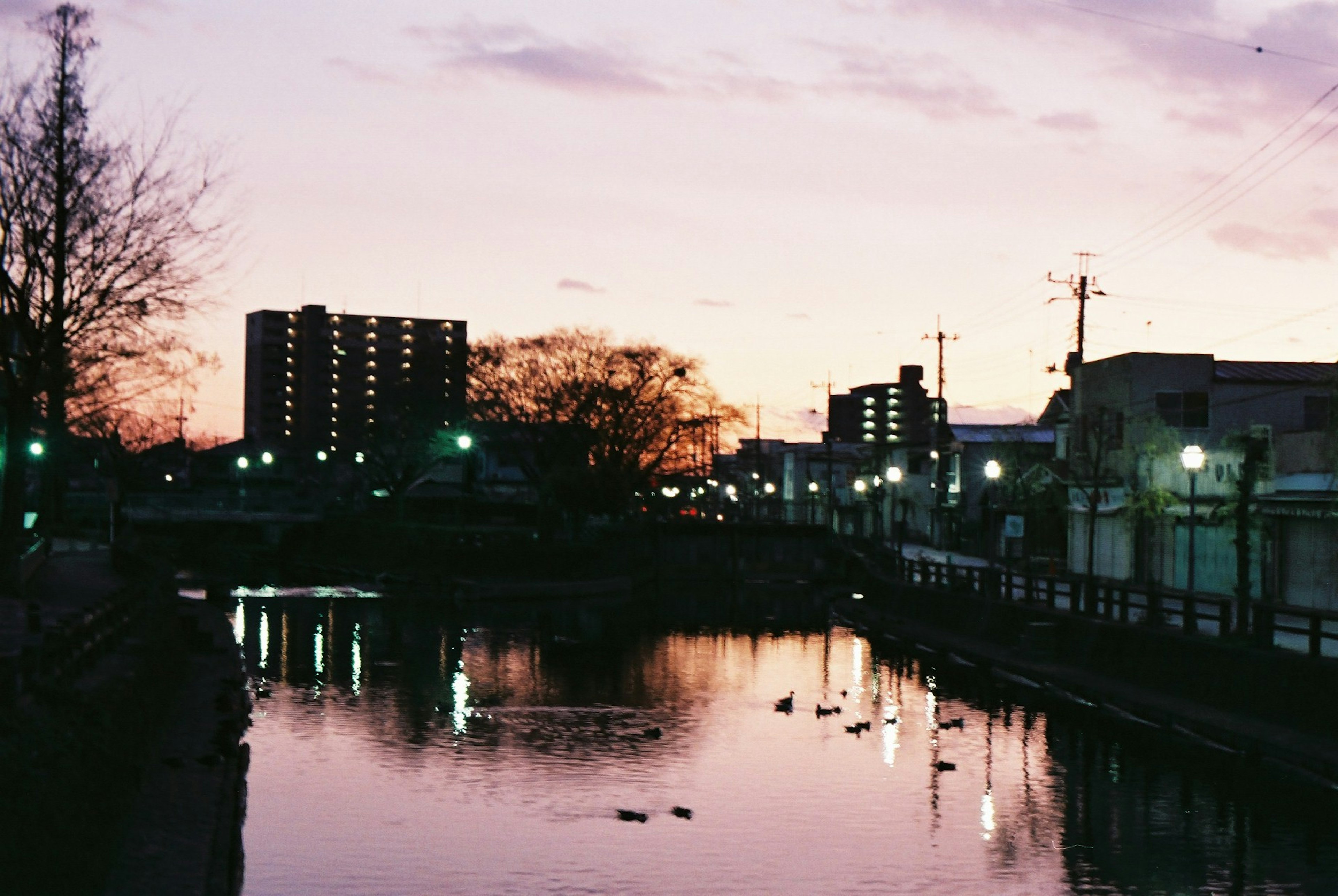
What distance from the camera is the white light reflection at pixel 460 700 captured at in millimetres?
32969

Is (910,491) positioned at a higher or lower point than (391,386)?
lower

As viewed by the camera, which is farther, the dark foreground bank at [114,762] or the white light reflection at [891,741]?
the white light reflection at [891,741]

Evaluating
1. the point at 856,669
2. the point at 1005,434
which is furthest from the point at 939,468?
the point at 856,669

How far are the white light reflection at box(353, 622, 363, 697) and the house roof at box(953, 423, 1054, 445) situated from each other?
1945 inches

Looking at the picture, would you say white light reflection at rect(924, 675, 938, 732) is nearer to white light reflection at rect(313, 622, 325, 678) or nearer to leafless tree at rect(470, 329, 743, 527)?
white light reflection at rect(313, 622, 325, 678)

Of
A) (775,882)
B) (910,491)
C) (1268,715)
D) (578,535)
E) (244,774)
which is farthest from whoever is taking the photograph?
(910,491)

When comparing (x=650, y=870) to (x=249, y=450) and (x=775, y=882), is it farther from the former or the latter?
(x=249, y=450)

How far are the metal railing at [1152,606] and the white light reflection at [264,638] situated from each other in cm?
2199

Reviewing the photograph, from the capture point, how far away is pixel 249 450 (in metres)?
159

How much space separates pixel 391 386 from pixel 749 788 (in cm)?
12706

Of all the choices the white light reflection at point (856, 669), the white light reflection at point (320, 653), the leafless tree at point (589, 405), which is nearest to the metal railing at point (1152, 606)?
the white light reflection at point (856, 669)

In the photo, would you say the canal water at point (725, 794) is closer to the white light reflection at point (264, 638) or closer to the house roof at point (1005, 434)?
the white light reflection at point (264, 638)

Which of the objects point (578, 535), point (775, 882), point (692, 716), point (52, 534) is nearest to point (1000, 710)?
point (692, 716)

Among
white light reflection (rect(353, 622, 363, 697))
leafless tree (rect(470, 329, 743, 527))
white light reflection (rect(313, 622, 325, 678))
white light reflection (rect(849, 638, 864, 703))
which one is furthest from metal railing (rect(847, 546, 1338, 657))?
leafless tree (rect(470, 329, 743, 527))
